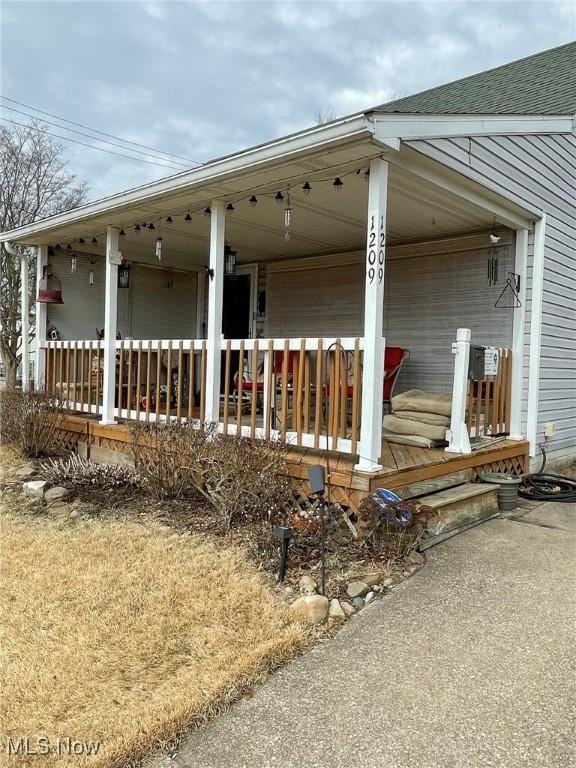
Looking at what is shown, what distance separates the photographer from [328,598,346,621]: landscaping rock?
2.52 m

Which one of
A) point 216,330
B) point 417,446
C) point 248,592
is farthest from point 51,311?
point 248,592

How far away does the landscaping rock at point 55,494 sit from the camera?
14.1 ft

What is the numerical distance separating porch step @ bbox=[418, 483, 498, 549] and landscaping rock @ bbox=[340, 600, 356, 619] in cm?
85

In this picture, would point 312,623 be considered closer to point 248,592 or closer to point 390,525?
point 248,592

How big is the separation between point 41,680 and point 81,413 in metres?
4.40

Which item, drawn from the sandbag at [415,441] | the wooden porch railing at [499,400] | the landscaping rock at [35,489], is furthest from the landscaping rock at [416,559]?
the landscaping rock at [35,489]

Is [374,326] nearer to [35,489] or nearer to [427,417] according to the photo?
[427,417]

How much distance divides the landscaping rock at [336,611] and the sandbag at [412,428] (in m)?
2.15

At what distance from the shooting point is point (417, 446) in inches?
176

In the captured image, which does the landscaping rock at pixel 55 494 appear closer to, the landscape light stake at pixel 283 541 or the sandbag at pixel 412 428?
the landscape light stake at pixel 283 541

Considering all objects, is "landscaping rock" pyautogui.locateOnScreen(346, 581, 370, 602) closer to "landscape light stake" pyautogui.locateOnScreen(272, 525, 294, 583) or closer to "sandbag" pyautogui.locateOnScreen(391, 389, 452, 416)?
"landscape light stake" pyautogui.locateOnScreen(272, 525, 294, 583)

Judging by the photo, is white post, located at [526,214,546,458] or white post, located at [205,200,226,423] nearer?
white post, located at [205,200,226,423]

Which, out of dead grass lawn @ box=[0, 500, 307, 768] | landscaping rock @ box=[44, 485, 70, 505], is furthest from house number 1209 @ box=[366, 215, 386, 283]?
landscaping rock @ box=[44, 485, 70, 505]

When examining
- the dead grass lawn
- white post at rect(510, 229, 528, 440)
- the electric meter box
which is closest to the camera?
the dead grass lawn
